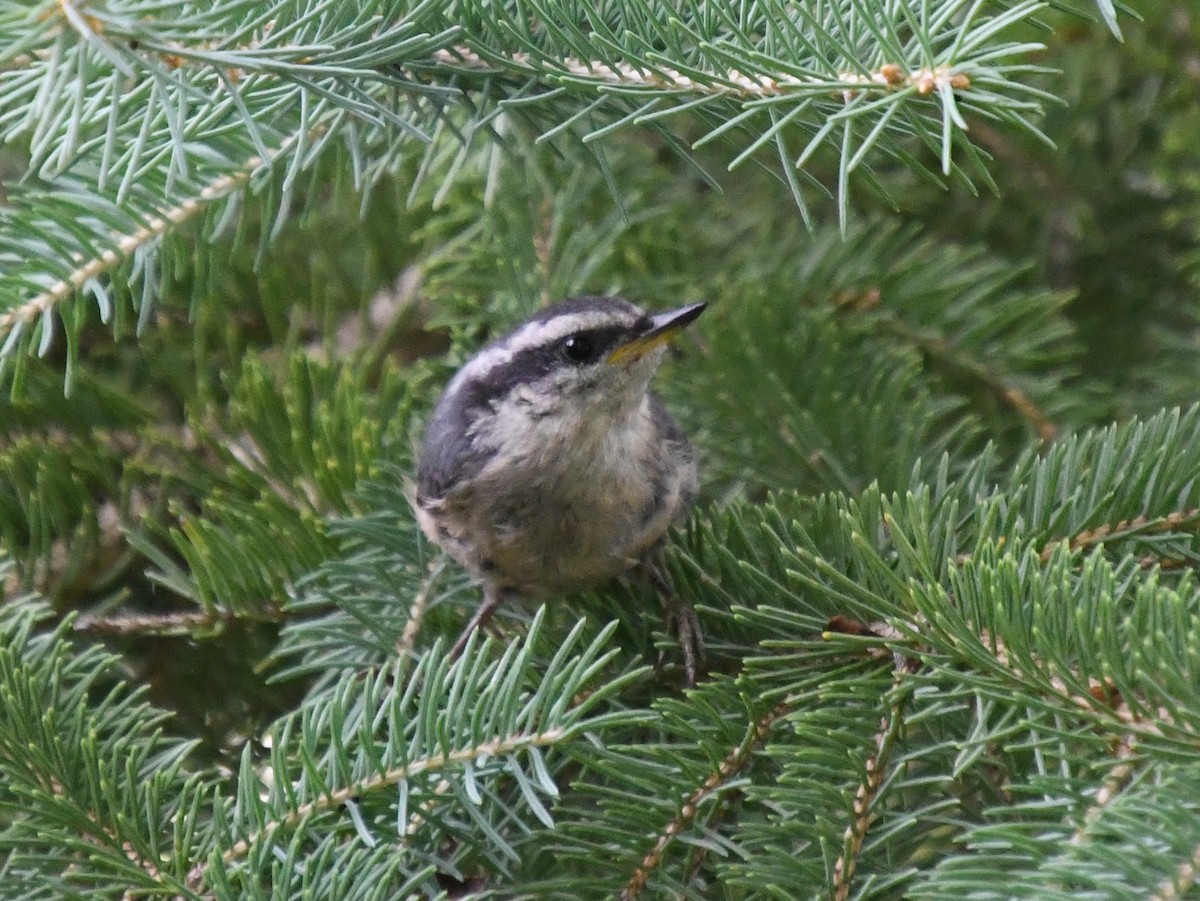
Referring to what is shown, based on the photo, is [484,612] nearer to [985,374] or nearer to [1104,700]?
[985,374]

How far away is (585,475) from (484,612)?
1.05 ft

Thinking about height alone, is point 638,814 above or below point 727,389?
below

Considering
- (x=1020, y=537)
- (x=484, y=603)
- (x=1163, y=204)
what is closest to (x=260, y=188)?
(x=484, y=603)

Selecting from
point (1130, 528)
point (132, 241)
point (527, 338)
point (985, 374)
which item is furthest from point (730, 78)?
point (985, 374)

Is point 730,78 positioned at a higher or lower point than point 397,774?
higher

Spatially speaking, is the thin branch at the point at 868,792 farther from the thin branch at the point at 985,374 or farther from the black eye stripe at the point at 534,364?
the thin branch at the point at 985,374

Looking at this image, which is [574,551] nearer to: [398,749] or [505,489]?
[505,489]

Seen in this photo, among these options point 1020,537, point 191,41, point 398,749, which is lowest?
point 398,749

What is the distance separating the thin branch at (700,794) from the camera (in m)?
1.48

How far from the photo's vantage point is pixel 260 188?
6.45 ft

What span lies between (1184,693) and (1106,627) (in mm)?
90

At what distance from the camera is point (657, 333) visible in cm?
224

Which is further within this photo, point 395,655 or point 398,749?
point 395,655

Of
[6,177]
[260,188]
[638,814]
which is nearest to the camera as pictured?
[638,814]
